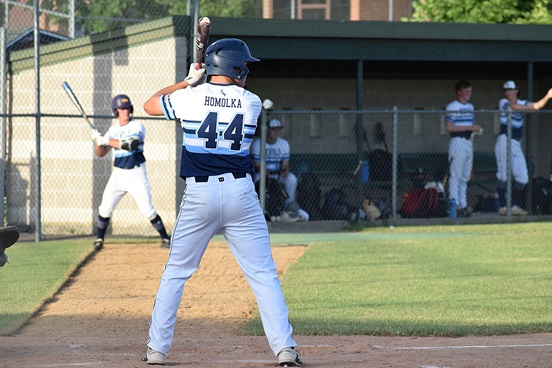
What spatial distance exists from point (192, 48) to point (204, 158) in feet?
28.6

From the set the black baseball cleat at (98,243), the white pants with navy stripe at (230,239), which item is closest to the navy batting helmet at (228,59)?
the white pants with navy stripe at (230,239)

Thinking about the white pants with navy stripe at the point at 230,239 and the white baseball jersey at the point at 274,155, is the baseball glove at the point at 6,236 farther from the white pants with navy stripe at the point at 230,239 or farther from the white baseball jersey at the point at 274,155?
the white baseball jersey at the point at 274,155

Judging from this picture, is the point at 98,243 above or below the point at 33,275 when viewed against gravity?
above

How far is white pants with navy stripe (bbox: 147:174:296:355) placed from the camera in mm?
5672

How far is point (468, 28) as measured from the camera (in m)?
16.8

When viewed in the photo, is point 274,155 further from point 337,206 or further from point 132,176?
point 132,176

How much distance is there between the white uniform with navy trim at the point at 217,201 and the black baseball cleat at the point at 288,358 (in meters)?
0.04

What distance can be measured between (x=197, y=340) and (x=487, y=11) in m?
14.3

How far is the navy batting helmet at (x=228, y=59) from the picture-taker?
577 centimetres

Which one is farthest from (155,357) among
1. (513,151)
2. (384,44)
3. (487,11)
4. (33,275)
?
(487,11)

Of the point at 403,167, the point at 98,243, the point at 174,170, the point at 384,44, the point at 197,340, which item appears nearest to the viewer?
the point at 197,340

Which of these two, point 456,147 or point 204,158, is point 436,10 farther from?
point 204,158

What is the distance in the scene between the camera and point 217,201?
223 inches

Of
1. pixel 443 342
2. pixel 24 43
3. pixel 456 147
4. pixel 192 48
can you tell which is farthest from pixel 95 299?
pixel 24 43
